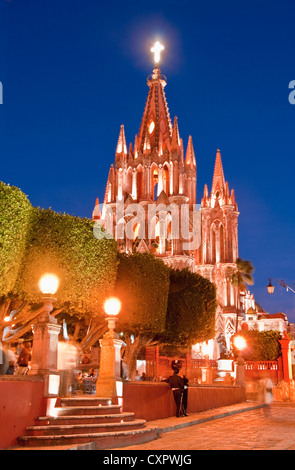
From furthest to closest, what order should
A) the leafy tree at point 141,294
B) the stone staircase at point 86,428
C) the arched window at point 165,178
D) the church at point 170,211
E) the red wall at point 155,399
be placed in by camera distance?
the arched window at point 165,178 → the church at point 170,211 → the leafy tree at point 141,294 → the red wall at point 155,399 → the stone staircase at point 86,428

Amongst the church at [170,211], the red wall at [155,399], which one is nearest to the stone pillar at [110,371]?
the red wall at [155,399]

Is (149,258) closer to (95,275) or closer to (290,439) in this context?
(95,275)

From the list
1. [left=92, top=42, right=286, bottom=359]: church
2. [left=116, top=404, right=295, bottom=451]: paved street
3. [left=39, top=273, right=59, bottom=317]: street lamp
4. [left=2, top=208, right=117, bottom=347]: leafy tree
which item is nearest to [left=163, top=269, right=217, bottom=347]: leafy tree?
[left=2, top=208, right=117, bottom=347]: leafy tree

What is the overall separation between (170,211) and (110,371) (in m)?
52.6

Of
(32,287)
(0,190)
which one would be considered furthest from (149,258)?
(0,190)

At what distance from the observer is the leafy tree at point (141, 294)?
24.3 metres

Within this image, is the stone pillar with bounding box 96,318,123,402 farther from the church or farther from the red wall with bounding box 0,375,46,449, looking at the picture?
the church

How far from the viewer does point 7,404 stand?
10195mm

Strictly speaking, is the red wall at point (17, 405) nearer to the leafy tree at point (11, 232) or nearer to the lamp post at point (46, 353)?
the lamp post at point (46, 353)

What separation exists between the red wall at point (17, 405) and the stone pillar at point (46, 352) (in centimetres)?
34

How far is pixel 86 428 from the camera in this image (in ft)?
36.7

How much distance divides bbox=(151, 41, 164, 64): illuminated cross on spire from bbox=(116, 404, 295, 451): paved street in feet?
229

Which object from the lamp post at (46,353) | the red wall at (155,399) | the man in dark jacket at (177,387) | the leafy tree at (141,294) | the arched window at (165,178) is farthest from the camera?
the arched window at (165,178)
